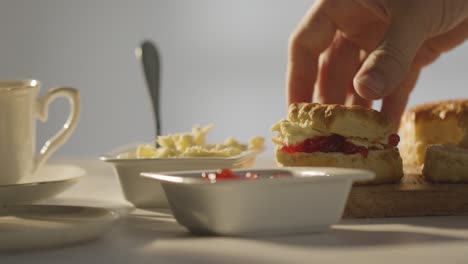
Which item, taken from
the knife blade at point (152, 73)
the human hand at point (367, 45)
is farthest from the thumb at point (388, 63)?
the knife blade at point (152, 73)

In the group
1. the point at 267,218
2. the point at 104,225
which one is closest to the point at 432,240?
the point at 267,218

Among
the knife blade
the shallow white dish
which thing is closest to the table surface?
the shallow white dish

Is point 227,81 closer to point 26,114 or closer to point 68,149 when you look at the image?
point 68,149

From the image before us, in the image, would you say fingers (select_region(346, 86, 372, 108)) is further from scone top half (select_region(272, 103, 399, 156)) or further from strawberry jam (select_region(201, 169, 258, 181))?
strawberry jam (select_region(201, 169, 258, 181))

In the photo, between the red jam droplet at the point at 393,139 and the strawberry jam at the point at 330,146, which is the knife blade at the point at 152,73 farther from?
the red jam droplet at the point at 393,139

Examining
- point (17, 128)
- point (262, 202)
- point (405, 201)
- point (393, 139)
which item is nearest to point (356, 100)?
point (393, 139)
